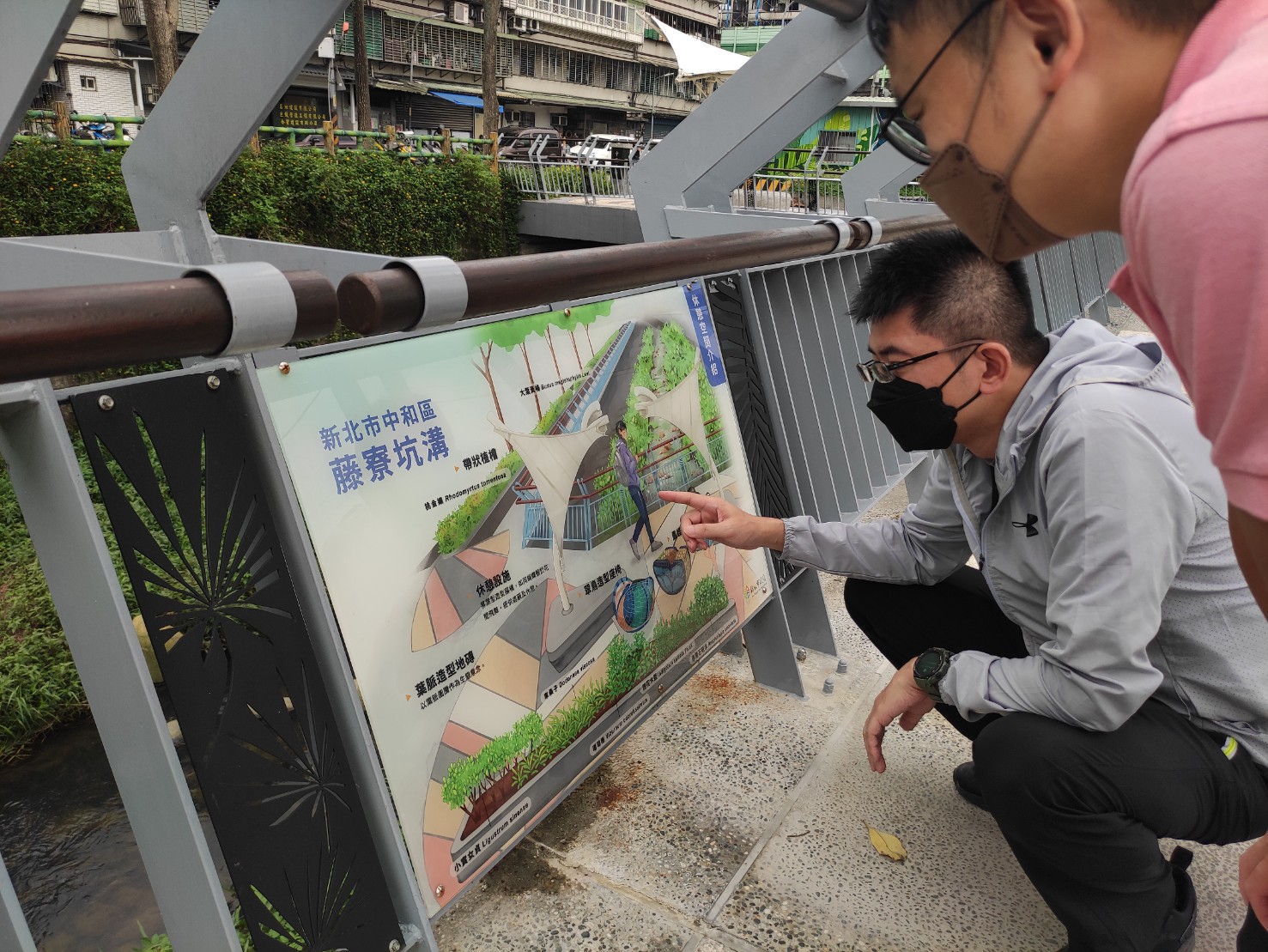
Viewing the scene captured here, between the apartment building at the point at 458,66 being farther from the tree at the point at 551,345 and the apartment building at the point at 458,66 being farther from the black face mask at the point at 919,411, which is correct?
the black face mask at the point at 919,411

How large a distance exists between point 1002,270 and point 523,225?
1844 centimetres

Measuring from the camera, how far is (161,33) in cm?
1554

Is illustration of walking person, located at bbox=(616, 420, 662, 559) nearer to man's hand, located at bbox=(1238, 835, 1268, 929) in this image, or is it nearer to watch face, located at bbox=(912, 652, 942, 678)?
watch face, located at bbox=(912, 652, 942, 678)

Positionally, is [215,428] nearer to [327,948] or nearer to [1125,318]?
[327,948]

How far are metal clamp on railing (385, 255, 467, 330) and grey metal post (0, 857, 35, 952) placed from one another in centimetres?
105

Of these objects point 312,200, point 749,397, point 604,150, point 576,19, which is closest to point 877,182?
point 749,397

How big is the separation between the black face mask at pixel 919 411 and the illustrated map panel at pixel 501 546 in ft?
2.09

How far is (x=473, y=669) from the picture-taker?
183 cm

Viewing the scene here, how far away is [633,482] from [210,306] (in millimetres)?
1269

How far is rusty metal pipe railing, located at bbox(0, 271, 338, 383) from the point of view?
109 cm

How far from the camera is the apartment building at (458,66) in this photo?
103ft

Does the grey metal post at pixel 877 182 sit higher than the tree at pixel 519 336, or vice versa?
the grey metal post at pixel 877 182

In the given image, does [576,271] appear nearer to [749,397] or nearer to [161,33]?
Result: [749,397]

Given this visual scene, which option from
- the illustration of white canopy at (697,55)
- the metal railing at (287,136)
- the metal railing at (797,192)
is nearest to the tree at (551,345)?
the metal railing at (287,136)
